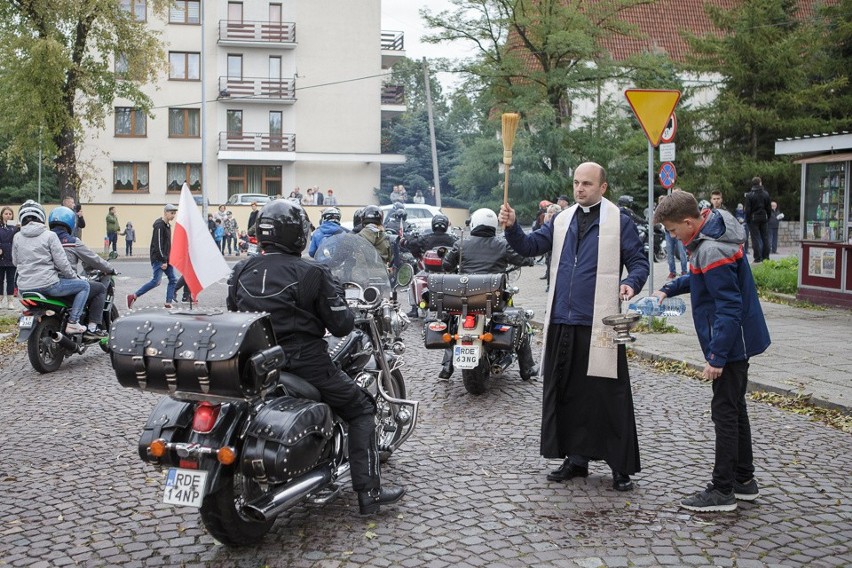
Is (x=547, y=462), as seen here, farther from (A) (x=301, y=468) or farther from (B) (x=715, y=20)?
(B) (x=715, y=20)

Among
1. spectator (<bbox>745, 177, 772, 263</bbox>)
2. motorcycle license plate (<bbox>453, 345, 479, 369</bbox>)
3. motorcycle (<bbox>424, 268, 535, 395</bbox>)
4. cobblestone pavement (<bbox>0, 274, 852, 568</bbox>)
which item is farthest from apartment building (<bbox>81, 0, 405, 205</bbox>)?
cobblestone pavement (<bbox>0, 274, 852, 568</bbox>)

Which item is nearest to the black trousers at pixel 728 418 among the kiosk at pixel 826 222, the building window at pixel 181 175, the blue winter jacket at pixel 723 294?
the blue winter jacket at pixel 723 294

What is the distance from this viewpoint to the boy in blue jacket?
212 inches

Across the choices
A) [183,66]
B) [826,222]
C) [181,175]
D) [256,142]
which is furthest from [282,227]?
[183,66]

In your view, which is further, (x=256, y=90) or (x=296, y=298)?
(x=256, y=90)

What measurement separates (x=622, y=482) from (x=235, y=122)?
48.2m

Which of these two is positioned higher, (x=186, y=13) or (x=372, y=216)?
(x=186, y=13)

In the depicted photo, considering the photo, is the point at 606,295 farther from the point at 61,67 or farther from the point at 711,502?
the point at 61,67

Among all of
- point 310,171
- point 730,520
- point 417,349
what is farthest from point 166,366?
point 310,171

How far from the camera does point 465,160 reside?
37.8 m

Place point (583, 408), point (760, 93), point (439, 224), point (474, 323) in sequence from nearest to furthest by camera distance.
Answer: point (583, 408)
point (474, 323)
point (439, 224)
point (760, 93)

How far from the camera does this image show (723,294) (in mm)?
5387

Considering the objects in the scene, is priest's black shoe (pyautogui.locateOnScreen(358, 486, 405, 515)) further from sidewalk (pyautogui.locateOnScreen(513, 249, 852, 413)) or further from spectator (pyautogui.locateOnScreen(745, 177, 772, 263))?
spectator (pyautogui.locateOnScreen(745, 177, 772, 263))

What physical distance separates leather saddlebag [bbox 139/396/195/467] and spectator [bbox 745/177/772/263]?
2052cm
